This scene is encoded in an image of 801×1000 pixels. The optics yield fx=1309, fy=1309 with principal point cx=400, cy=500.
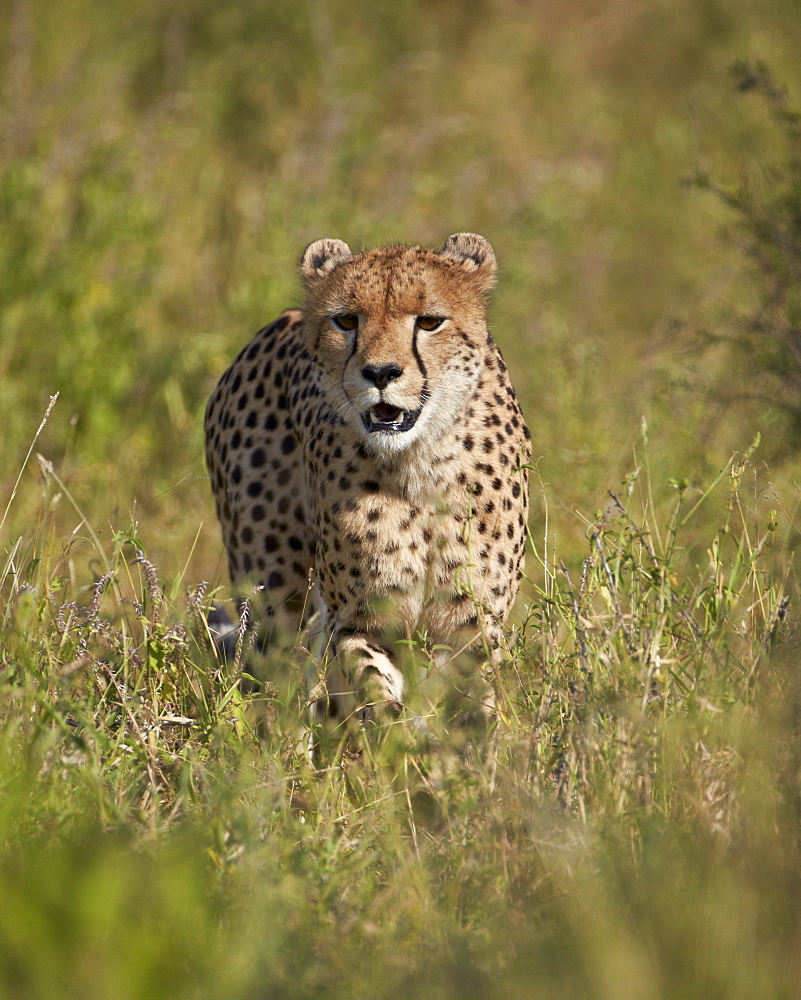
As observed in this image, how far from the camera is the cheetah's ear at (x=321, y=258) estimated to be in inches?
136

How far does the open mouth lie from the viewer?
3.03 m

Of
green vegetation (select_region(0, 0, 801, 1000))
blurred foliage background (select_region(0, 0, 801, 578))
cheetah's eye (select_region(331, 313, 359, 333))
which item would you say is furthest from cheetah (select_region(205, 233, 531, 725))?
blurred foliage background (select_region(0, 0, 801, 578))

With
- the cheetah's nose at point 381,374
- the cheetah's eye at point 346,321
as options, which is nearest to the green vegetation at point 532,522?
the cheetah's nose at point 381,374

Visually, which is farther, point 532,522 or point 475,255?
point 532,522

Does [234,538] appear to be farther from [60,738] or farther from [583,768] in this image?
[583,768]

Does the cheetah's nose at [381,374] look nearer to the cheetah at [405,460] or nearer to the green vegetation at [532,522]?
the cheetah at [405,460]

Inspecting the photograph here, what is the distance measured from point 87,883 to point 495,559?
A: 1564mm

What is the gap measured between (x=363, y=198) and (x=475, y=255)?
10.9ft

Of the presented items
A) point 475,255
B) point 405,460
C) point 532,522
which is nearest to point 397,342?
point 405,460

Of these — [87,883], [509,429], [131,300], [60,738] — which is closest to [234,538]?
[509,429]

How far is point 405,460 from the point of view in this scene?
125 inches

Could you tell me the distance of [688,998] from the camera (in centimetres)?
171

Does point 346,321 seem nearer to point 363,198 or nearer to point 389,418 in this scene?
point 389,418

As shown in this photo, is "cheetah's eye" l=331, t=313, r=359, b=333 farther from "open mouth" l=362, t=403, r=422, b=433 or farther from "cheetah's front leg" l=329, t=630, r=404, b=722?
"cheetah's front leg" l=329, t=630, r=404, b=722
